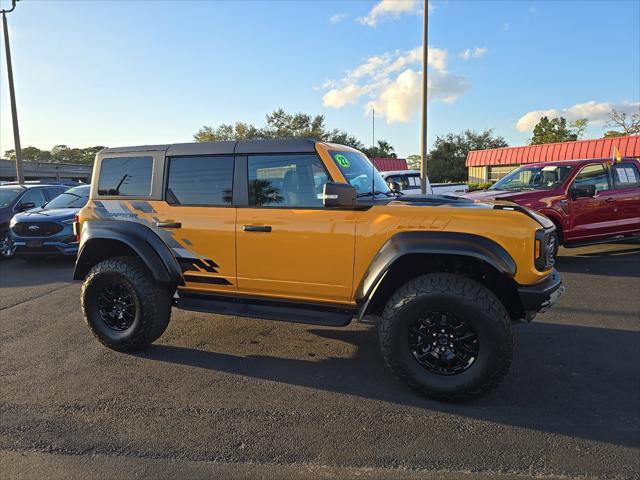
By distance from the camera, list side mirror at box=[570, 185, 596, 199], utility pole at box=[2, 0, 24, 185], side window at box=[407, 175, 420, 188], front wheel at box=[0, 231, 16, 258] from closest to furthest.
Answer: side mirror at box=[570, 185, 596, 199] → front wheel at box=[0, 231, 16, 258] → side window at box=[407, 175, 420, 188] → utility pole at box=[2, 0, 24, 185]

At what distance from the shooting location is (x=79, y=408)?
10.9ft

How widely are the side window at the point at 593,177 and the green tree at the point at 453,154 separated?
5007 centimetres

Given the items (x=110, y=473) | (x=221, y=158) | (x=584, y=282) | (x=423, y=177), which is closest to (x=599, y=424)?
(x=110, y=473)

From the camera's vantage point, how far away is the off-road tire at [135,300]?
13.7ft

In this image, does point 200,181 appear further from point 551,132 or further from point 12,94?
point 551,132

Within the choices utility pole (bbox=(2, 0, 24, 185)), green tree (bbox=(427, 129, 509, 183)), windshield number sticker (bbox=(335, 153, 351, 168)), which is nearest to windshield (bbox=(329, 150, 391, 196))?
windshield number sticker (bbox=(335, 153, 351, 168))

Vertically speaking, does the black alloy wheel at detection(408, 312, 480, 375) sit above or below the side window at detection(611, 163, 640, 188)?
below

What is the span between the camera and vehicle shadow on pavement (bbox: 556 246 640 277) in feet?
24.6

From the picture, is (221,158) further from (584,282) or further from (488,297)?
(584,282)

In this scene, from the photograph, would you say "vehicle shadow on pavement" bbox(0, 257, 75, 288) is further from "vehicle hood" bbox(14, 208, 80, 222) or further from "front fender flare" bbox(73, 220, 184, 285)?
"front fender flare" bbox(73, 220, 184, 285)

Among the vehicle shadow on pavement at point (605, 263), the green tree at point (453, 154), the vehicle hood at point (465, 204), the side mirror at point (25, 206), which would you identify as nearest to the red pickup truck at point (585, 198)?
the vehicle shadow on pavement at point (605, 263)

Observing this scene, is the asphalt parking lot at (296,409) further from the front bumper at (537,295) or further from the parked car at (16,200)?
the parked car at (16,200)

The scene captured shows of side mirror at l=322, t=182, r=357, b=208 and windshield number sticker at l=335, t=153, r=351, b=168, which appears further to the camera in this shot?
windshield number sticker at l=335, t=153, r=351, b=168

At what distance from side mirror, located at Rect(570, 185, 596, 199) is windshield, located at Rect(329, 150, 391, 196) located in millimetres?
5067
